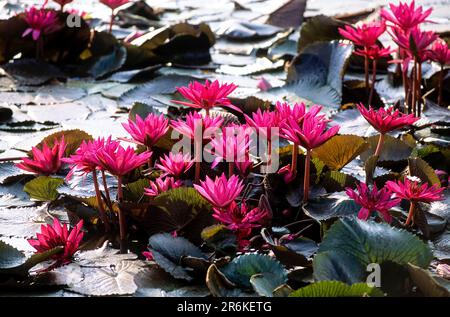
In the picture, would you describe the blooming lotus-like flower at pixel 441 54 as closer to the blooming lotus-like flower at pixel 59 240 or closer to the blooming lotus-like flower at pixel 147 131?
the blooming lotus-like flower at pixel 147 131

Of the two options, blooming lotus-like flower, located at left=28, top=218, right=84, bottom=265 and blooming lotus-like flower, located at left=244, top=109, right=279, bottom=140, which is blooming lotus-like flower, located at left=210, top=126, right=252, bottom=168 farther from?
blooming lotus-like flower, located at left=28, top=218, right=84, bottom=265

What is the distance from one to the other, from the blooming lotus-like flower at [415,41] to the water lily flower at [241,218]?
907 millimetres

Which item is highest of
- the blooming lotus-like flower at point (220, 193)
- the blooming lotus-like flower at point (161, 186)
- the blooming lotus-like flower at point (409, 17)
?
the blooming lotus-like flower at point (409, 17)

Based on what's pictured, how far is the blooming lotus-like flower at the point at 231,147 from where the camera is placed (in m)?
1.71

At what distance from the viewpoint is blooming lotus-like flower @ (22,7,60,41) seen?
326cm

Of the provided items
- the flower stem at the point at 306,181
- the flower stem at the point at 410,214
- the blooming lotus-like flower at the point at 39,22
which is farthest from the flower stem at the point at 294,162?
the blooming lotus-like flower at the point at 39,22

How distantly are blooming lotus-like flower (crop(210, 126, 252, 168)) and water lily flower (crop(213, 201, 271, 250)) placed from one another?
0.11 meters

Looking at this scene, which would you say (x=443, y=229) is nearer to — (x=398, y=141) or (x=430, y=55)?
(x=398, y=141)

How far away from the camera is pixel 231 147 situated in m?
1.72

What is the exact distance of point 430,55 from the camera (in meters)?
2.45

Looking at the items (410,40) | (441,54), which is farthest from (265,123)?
(441,54)

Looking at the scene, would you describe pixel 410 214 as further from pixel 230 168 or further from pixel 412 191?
pixel 230 168

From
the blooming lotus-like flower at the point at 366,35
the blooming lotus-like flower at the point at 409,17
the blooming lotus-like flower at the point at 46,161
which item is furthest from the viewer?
the blooming lotus-like flower at the point at 366,35

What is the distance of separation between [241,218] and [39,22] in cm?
193
